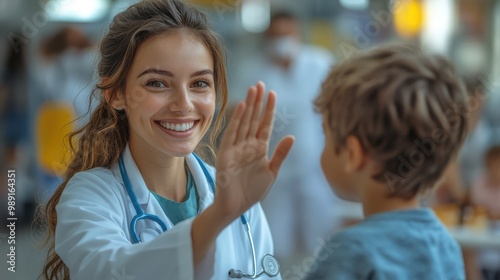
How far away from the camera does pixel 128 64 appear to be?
1.57m

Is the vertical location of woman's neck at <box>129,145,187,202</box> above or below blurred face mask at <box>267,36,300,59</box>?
below

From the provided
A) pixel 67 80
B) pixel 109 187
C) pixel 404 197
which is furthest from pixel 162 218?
pixel 67 80

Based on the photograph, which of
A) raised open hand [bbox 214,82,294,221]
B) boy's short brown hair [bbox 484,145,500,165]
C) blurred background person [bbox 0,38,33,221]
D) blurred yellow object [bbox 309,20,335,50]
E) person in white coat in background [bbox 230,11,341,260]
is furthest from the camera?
blurred yellow object [bbox 309,20,335,50]

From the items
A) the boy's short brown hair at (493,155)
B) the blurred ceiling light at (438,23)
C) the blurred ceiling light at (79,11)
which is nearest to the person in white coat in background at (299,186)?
the boy's short brown hair at (493,155)

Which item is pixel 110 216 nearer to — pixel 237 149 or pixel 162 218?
pixel 162 218

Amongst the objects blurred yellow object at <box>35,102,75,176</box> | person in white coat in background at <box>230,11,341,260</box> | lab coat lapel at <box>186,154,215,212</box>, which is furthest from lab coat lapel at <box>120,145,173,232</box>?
person in white coat in background at <box>230,11,341,260</box>

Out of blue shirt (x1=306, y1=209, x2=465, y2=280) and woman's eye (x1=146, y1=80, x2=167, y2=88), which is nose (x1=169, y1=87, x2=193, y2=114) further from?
blue shirt (x1=306, y1=209, x2=465, y2=280)

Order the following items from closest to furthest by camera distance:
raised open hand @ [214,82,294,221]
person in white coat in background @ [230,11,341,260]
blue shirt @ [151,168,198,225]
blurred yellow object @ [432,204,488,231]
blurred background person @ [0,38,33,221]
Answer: raised open hand @ [214,82,294,221], blue shirt @ [151,168,198,225], blurred yellow object @ [432,204,488,231], person in white coat in background @ [230,11,341,260], blurred background person @ [0,38,33,221]

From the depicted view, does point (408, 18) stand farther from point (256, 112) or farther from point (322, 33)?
point (256, 112)

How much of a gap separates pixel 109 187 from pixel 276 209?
3.33 meters

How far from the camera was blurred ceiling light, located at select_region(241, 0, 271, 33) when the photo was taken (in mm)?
6250

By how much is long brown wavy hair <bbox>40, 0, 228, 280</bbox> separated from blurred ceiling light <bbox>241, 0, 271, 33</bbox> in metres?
4.57

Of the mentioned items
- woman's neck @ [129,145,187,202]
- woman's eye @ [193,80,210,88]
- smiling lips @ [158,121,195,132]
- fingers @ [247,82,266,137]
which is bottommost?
woman's neck @ [129,145,187,202]

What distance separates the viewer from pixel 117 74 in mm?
1578
